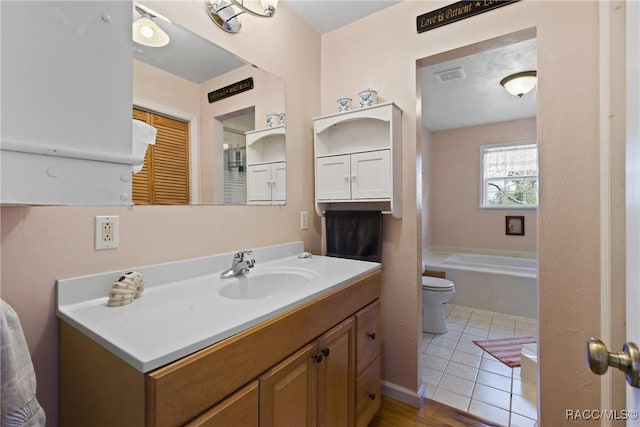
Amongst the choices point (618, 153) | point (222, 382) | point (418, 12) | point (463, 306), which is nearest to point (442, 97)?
point (418, 12)

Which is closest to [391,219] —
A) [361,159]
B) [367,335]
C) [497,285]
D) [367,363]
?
[361,159]

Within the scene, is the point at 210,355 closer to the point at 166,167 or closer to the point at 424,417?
the point at 166,167

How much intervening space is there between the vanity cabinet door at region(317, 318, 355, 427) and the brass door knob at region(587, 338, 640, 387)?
2.54ft

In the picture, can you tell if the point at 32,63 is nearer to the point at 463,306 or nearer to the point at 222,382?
the point at 222,382

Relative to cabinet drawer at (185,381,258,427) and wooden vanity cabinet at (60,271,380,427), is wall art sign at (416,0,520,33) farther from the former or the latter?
cabinet drawer at (185,381,258,427)

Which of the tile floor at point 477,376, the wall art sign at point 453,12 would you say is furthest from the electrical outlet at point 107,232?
the tile floor at point 477,376

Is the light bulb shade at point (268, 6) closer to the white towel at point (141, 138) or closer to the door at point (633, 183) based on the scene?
the white towel at point (141, 138)

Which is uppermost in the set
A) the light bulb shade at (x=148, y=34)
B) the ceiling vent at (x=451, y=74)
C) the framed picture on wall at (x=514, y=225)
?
the ceiling vent at (x=451, y=74)

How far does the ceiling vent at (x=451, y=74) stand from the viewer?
7.86 ft

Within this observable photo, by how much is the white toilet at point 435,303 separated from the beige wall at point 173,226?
1297mm

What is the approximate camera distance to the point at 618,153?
114 cm

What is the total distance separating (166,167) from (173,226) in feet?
0.81

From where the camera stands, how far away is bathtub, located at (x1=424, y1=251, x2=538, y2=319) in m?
2.97

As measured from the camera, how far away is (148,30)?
1.10 meters
